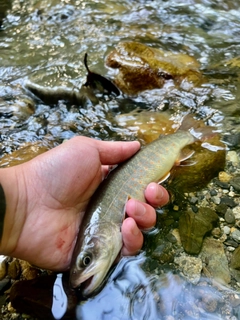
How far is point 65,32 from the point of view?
23.6 feet

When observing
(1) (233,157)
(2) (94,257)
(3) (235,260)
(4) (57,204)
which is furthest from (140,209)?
(1) (233,157)

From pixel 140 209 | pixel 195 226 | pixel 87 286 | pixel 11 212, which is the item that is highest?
pixel 11 212

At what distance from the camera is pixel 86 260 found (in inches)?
111

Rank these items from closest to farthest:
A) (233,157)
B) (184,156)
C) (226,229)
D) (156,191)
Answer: (156,191) → (226,229) → (184,156) → (233,157)

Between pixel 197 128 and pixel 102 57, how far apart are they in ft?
8.43

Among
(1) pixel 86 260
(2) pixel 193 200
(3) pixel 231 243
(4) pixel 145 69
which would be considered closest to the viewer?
(1) pixel 86 260

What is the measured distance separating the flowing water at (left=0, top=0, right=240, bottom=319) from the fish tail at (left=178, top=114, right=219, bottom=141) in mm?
189

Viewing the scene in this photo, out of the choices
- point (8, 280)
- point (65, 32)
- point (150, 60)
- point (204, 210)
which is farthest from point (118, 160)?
point (65, 32)

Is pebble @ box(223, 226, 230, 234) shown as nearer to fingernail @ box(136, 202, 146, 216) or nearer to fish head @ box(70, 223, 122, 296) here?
fingernail @ box(136, 202, 146, 216)

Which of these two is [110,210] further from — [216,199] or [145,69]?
[145,69]

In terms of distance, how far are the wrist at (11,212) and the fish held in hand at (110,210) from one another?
49cm

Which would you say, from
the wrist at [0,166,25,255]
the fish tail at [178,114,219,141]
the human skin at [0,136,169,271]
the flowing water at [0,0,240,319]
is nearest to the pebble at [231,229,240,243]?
the human skin at [0,136,169,271]

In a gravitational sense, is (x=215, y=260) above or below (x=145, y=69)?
below

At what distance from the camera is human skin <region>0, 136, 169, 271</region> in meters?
2.92
